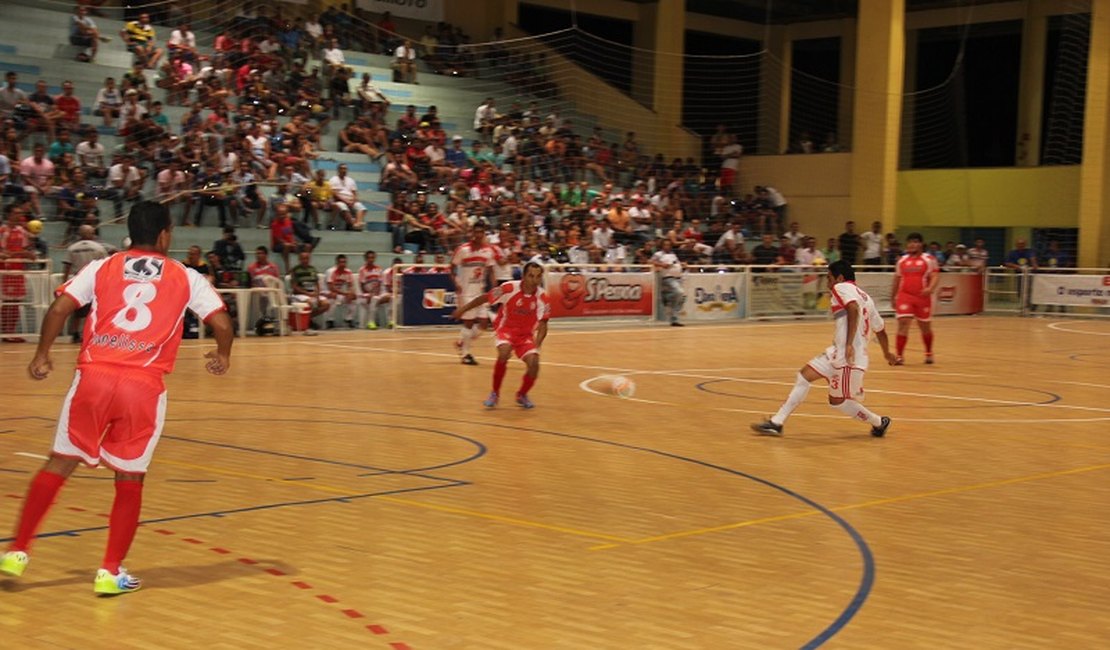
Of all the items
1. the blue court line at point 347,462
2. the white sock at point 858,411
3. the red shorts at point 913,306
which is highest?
the red shorts at point 913,306

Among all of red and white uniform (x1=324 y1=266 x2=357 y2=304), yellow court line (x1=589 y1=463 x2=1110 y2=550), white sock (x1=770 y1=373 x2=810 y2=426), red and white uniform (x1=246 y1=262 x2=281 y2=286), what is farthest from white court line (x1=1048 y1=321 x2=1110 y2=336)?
yellow court line (x1=589 y1=463 x2=1110 y2=550)

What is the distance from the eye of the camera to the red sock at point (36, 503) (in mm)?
6465

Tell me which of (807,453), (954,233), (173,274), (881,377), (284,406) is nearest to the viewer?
(173,274)

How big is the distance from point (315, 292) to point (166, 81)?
21.5ft

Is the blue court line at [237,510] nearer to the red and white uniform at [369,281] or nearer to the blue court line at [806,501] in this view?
the blue court line at [806,501]

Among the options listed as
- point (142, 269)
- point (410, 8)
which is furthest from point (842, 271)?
point (410, 8)

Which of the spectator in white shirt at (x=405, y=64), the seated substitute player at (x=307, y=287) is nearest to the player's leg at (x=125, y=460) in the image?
the seated substitute player at (x=307, y=287)

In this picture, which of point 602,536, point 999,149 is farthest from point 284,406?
point 999,149

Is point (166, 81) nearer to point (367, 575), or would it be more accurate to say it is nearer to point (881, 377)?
point (881, 377)

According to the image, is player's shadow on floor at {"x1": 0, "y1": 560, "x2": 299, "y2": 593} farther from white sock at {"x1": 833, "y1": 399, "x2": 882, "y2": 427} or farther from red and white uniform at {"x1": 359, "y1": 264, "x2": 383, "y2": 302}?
red and white uniform at {"x1": 359, "y1": 264, "x2": 383, "y2": 302}

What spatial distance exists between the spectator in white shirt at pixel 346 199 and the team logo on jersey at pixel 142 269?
74.7ft

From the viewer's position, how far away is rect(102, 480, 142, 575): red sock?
639 centimetres

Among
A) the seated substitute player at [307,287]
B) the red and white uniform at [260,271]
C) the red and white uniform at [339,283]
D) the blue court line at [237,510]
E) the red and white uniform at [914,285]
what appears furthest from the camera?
the red and white uniform at [339,283]

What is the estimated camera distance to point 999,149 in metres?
45.8
